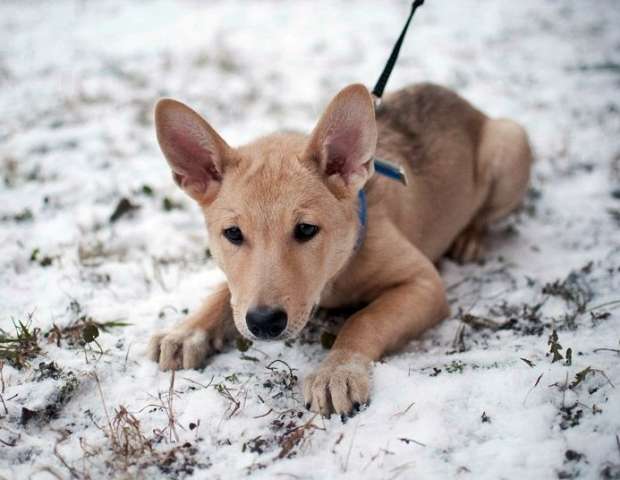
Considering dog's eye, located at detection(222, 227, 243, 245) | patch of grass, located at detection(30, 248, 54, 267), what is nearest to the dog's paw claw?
dog's eye, located at detection(222, 227, 243, 245)

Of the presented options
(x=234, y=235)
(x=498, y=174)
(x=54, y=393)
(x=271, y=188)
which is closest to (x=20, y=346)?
(x=54, y=393)

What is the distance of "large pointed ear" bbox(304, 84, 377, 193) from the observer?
104 inches

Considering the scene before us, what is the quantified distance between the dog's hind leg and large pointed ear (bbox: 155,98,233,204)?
7.24ft

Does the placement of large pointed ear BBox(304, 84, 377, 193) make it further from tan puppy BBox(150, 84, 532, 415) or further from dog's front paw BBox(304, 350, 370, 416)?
dog's front paw BBox(304, 350, 370, 416)

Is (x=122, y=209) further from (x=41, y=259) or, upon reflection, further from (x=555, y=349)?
(x=555, y=349)

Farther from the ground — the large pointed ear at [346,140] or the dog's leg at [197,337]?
the large pointed ear at [346,140]

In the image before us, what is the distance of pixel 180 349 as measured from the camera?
2.79 meters

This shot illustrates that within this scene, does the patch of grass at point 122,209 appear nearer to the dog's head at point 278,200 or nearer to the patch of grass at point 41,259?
the patch of grass at point 41,259

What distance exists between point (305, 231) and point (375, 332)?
653 millimetres

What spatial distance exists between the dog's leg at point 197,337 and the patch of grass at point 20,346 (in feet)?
1.94

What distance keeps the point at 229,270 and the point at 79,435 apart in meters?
0.99

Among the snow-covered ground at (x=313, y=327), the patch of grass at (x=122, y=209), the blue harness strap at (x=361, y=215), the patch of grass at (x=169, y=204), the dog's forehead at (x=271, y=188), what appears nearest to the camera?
A: the snow-covered ground at (x=313, y=327)

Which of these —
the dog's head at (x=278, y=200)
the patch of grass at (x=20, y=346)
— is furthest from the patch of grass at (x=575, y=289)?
the patch of grass at (x=20, y=346)

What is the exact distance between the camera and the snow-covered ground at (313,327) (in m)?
2.05
